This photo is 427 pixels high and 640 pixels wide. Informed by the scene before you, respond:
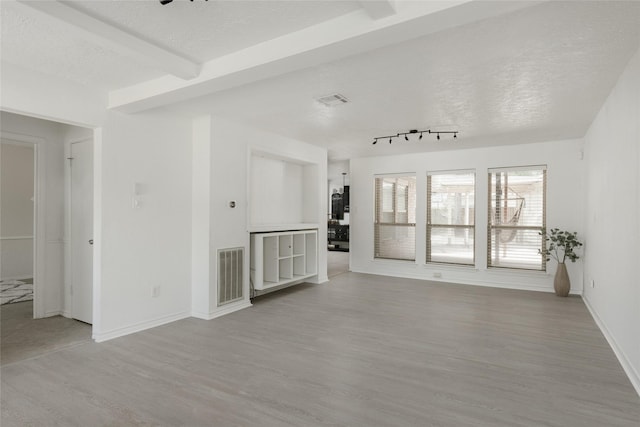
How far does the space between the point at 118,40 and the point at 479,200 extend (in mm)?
5738

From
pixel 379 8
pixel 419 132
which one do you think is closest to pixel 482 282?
pixel 419 132

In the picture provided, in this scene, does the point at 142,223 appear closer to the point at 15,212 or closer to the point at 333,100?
the point at 333,100

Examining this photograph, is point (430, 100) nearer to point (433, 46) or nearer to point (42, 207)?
point (433, 46)

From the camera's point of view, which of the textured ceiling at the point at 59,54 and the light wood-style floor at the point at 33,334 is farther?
the light wood-style floor at the point at 33,334

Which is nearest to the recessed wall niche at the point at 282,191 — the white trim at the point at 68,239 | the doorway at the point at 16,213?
the white trim at the point at 68,239

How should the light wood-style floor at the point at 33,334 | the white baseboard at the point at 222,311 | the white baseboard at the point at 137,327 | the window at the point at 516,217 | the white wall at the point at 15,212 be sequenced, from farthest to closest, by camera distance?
the white wall at the point at 15,212 → the window at the point at 516,217 → the white baseboard at the point at 222,311 → the white baseboard at the point at 137,327 → the light wood-style floor at the point at 33,334

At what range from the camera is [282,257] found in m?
5.34

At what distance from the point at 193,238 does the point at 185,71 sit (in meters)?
2.18

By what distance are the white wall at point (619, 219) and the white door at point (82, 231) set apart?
16.4 ft

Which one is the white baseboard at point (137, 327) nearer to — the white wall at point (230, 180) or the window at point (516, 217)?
the white wall at point (230, 180)

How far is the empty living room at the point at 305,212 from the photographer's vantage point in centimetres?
222

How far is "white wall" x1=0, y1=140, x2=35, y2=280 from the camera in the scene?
6.60m

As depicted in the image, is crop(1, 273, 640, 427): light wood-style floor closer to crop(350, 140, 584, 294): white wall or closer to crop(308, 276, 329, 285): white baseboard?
crop(350, 140, 584, 294): white wall

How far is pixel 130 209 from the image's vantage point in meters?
3.72
